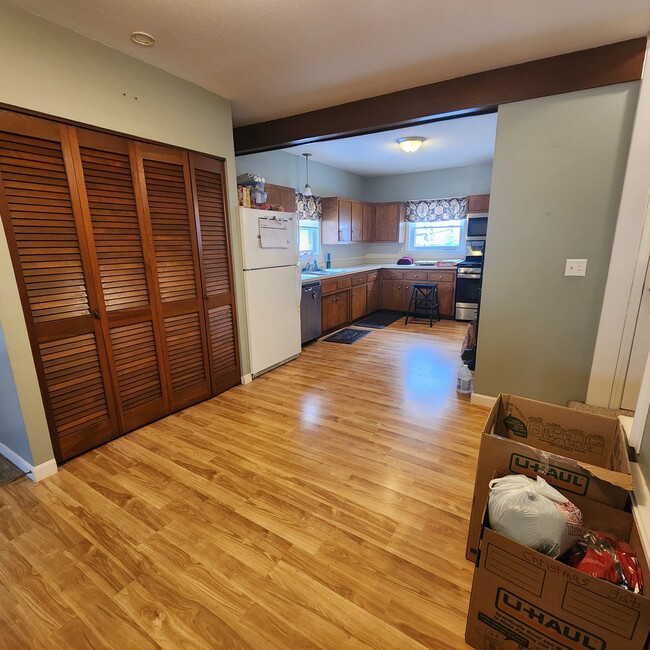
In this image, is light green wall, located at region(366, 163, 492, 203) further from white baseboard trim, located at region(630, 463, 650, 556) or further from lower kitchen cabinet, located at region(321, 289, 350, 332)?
white baseboard trim, located at region(630, 463, 650, 556)

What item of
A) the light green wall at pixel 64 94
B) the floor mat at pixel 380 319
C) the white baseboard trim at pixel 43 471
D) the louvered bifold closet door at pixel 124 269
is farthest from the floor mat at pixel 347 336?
the white baseboard trim at pixel 43 471

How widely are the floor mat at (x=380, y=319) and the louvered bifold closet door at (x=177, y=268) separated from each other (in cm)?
316

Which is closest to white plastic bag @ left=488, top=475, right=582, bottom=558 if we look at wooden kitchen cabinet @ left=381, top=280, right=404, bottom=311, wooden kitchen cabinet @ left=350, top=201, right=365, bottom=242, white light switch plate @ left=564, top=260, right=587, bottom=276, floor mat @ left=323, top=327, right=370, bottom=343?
white light switch plate @ left=564, top=260, right=587, bottom=276

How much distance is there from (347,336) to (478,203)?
10.2 ft

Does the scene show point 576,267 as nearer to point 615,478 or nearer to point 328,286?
point 615,478

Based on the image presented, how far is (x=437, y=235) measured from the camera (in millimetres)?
6484

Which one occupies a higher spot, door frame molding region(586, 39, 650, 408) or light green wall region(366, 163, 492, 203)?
light green wall region(366, 163, 492, 203)

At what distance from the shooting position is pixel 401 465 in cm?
211

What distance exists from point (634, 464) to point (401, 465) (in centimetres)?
114

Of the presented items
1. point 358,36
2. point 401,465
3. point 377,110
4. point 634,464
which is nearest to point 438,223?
point 377,110

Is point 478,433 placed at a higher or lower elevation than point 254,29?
lower

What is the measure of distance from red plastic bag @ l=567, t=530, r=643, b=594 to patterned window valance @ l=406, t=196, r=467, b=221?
5.70 meters

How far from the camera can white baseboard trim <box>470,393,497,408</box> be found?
2.85 meters

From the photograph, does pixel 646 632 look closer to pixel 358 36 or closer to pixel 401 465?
pixel 401 465
